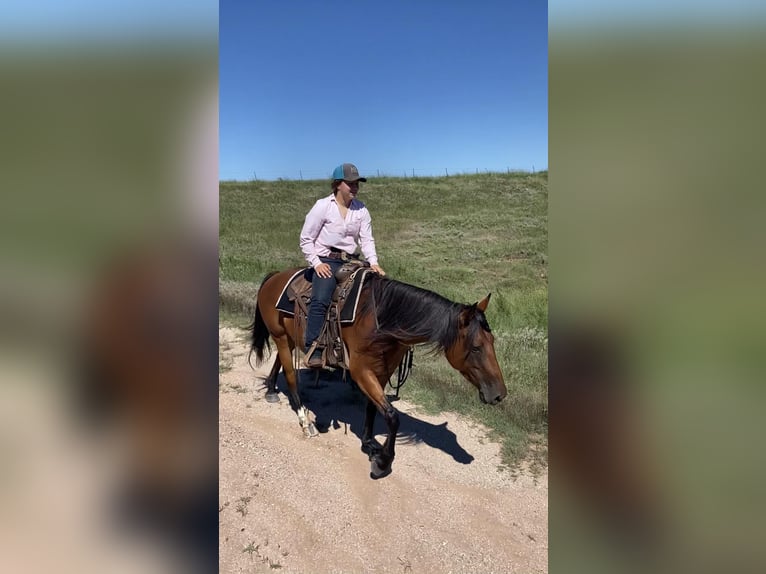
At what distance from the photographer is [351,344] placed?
4.56 m

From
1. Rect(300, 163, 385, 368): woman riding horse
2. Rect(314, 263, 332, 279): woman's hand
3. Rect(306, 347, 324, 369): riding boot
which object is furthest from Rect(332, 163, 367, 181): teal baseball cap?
Rect(306, 347, 324, 369): riding boot

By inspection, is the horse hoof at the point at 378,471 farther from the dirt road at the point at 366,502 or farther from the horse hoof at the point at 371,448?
the horse hoof at the point at 371,448

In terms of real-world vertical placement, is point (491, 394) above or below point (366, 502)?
above

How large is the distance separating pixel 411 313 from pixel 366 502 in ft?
5.80

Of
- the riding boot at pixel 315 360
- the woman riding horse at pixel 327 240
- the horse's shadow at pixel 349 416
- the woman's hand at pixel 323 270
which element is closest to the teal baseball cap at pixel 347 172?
the woman riding horse at pixel 327 240

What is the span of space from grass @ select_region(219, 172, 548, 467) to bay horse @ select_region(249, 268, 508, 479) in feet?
4.57

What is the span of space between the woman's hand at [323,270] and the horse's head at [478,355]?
156 centimetres

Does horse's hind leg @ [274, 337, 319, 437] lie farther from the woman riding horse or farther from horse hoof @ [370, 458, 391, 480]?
horse hoof @ [370, 458, 391, 480]

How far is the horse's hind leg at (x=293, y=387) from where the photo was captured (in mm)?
5195

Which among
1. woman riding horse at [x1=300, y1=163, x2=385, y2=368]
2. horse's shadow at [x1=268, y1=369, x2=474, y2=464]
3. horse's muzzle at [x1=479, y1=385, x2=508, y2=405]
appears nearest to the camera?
horse's muzzle at [x1=479, y1=385, x2=508, y2=405]

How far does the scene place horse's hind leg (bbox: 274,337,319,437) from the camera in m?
5.20

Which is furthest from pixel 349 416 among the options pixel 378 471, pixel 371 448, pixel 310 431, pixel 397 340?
pixel 397 340

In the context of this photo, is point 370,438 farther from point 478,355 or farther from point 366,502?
point 478,355

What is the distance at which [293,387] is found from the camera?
547 centimetres
